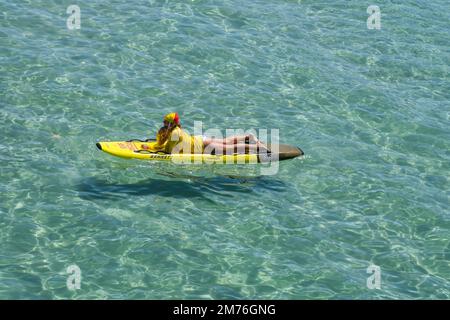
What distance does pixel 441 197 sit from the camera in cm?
2133

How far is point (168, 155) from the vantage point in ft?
68.2

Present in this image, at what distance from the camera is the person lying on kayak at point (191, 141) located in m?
20.7

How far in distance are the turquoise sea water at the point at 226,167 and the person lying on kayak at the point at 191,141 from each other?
27.2 inches

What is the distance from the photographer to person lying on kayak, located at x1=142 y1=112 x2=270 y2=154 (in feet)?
67.9

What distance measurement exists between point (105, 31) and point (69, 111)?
604 cm

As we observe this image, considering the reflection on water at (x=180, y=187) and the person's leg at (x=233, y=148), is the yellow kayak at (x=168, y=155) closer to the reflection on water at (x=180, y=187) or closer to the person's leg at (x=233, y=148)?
the person's leg at (x=233, y=148)

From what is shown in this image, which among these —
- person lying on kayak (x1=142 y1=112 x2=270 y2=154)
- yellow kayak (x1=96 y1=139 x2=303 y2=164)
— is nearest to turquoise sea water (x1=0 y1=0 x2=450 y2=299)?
yellow kayak (x1=96 y1=139 x2=303 y2=164)

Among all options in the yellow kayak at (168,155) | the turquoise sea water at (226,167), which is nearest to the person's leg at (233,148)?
the yellow kayak at (168,155)

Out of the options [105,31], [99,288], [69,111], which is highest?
[105,31]

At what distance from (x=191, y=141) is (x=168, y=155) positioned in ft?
2.47

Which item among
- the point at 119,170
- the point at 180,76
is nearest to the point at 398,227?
the point at 119,170

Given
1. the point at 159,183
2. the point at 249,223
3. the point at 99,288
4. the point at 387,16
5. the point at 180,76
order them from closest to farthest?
the point at 99,288 → the point at 249,223 → the point at 159,183 → the point at 180,76 → the point at 387,16

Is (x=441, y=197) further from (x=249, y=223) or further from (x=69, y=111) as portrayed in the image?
(x=69, y=111)

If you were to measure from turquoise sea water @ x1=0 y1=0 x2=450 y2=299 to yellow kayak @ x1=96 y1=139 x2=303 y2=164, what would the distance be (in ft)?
1.73
